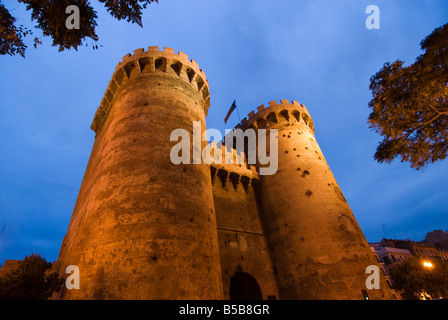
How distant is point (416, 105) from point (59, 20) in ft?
43.1

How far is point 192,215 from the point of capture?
9070 millimetres

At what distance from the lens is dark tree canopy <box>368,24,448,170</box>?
904cm

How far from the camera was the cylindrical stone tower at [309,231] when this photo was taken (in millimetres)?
11602

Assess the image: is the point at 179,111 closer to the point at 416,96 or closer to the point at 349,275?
the point at 416,96

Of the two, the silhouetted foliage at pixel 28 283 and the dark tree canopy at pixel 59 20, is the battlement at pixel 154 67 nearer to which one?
the dark tree canopy at pixel 59 20

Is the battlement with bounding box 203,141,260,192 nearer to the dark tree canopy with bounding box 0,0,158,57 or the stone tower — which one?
the stone tower

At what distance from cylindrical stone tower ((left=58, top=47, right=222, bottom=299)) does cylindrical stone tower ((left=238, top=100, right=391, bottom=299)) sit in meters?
5.78

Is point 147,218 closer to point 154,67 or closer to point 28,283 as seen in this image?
point 28,283

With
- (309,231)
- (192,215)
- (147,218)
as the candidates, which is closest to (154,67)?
(192,215)

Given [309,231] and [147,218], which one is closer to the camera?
[147,218]

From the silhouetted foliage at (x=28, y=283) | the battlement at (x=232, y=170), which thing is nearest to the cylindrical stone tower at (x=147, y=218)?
the silhouetted foliage at (x=28, y=283)

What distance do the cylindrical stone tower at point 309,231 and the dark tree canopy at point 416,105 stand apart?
13.4ft

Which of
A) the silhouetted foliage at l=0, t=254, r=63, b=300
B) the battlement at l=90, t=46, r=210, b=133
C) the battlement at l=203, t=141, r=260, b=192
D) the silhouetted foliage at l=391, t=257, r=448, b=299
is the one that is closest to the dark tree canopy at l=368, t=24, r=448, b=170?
the battlement at l=203, t=141, r=260, b=192
